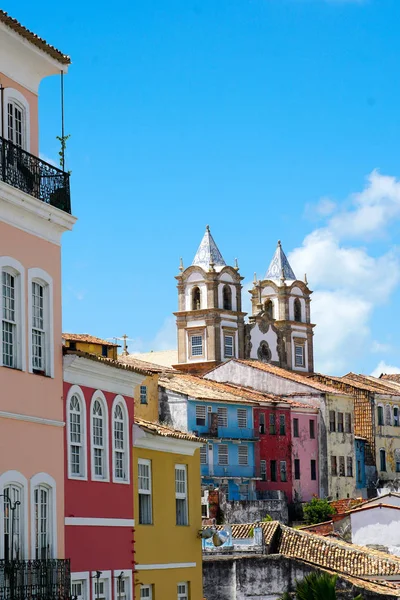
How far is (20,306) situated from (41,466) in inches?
108

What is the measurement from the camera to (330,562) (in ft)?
140

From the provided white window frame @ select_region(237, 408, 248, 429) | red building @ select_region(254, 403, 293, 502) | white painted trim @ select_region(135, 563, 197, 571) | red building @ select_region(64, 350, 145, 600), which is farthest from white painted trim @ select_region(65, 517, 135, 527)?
red building @ select_region(254, 403, 293, 502)

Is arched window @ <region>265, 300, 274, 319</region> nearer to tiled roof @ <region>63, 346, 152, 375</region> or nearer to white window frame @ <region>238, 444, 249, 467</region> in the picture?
white window frame @ <region>238, 444, 249, 467</region>

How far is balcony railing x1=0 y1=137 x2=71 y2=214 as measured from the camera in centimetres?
2267

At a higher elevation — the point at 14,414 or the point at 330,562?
the point at 14,414

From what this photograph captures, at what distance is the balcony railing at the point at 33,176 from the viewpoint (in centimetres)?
2267

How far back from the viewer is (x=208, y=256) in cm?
10912

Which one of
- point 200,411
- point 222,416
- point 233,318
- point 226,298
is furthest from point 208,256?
point 200,411

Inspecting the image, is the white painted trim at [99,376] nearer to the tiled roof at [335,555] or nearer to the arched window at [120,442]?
the arched window at [120,442]

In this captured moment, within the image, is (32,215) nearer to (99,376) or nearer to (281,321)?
(99,376)

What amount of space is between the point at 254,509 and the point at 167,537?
143 ft

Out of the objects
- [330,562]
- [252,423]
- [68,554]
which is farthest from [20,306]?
[252,423]

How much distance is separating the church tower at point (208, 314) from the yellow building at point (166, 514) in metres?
72.6

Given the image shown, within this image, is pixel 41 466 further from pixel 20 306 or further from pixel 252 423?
pixel 252 423
